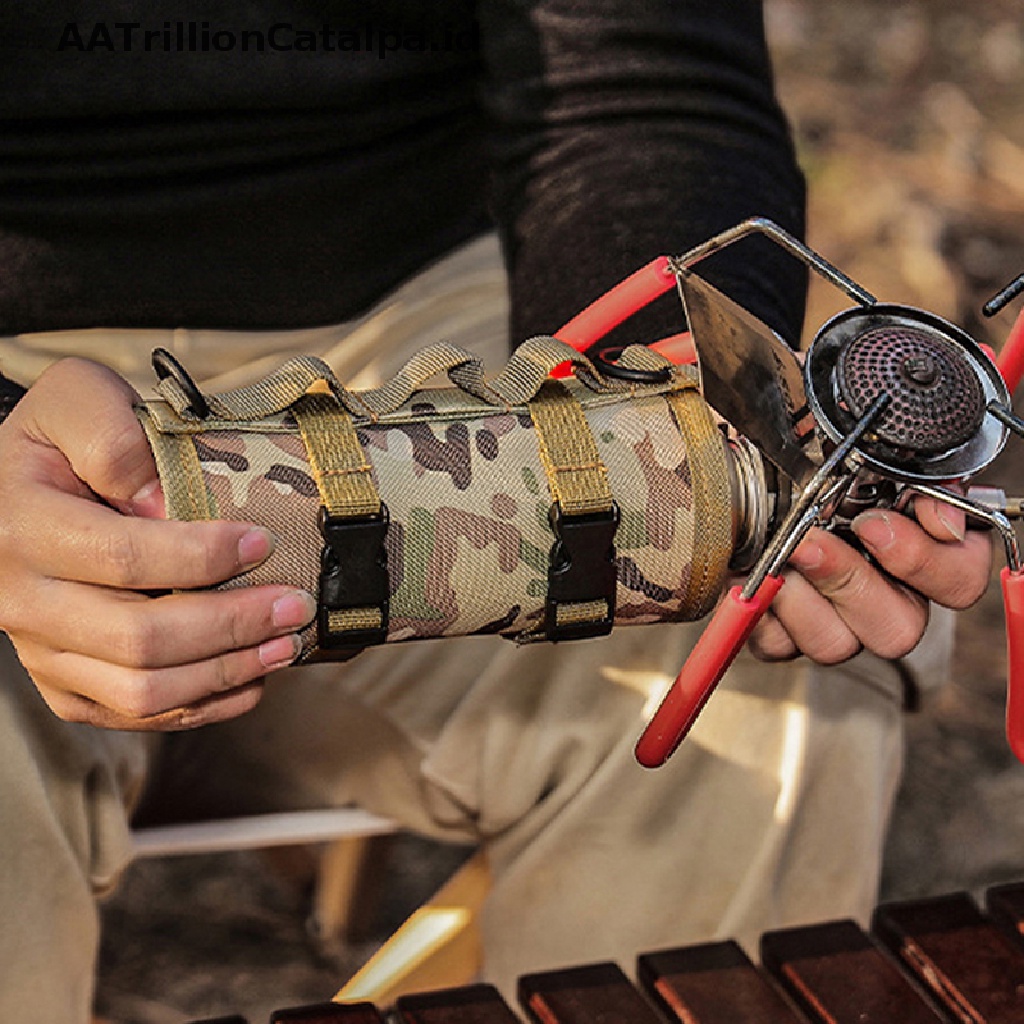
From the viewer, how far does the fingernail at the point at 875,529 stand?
84 cm

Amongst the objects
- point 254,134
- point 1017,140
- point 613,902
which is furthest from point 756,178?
point 1017,140

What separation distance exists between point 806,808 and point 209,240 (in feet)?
1.87

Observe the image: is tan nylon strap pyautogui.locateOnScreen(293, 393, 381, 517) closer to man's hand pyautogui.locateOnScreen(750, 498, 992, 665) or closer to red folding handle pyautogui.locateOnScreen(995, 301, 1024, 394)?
man's hand pyautogui.locateOnScreen(750, 498, 992, 665)

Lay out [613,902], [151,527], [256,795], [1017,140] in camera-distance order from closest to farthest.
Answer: [151,527] → [613,902] → [256,795] → [1017,140]

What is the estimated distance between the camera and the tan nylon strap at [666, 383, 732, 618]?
818 mm

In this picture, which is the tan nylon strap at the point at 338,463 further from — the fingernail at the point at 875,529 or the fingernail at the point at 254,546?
the fingernail at the point at 875,529

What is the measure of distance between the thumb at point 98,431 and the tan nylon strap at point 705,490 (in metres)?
0.27

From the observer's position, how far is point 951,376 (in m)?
0.78

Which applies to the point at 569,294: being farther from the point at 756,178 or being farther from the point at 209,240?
the point at 209,240

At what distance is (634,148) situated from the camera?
1137mm

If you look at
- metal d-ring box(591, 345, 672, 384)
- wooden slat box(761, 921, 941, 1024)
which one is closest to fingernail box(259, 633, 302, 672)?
metal d-ring box(591, 345, 672, 384)

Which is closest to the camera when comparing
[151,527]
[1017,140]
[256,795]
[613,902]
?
[151,527]

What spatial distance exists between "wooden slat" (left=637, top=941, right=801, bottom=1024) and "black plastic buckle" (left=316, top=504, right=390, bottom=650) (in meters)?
0.26

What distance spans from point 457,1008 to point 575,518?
27 centimetres
